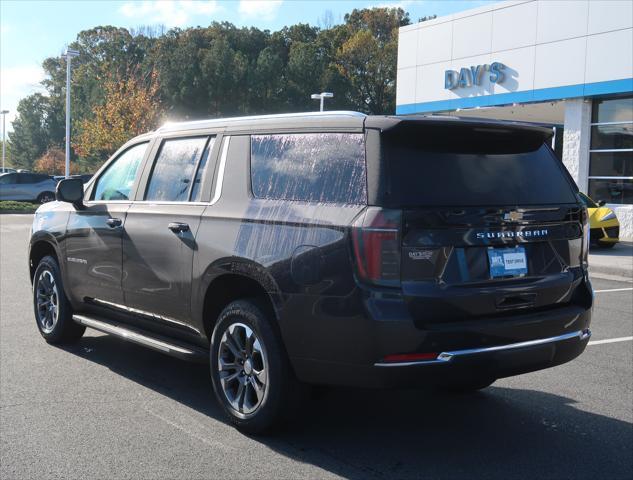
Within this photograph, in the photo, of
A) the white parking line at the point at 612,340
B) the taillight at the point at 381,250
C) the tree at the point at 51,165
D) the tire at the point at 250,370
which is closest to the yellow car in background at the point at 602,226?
the white parking line at the point at 612,340

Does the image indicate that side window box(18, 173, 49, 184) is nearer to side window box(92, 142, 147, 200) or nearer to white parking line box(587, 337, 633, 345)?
side window box(92, 142, 147, 200)

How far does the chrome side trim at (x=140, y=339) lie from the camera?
4.86 metres

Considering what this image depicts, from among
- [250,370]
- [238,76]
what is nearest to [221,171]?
[250,370]

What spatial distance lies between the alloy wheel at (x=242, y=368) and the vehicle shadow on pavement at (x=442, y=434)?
27 cm

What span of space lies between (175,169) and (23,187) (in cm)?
3080

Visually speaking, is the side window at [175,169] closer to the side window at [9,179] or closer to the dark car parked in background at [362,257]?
the dark car parked in background at [362,257]

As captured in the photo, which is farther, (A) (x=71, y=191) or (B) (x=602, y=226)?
(B) (x=602, y=226)

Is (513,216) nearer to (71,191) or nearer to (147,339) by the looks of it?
(147,339)

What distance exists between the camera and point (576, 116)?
2141 centimetres

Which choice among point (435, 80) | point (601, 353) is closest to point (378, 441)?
point (601, 353)

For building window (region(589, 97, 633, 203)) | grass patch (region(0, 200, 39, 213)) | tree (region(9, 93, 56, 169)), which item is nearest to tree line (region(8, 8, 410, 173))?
tree (region(9, 93, 56, 169))

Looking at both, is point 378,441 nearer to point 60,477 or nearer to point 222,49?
point 60,477

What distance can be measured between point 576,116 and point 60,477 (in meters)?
20.4

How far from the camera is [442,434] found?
448cm
